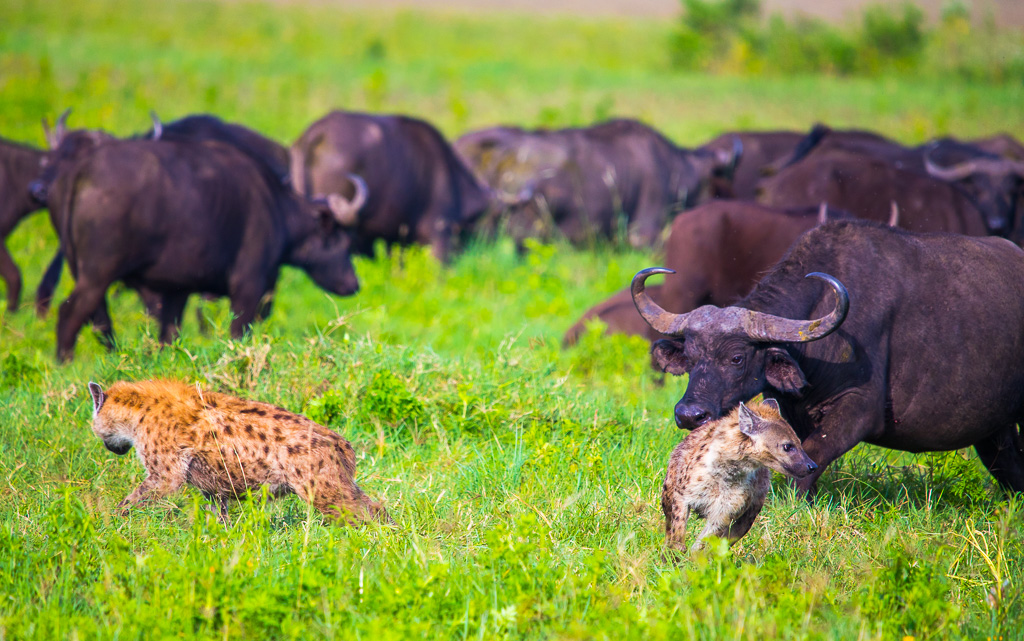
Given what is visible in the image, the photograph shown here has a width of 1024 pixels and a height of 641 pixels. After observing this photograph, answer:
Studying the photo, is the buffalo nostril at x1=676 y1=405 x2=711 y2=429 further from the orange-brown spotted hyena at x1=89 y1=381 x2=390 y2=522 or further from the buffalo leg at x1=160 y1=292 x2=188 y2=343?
the buffalo leg at x1=160 y1=292 x2=188 y2=343

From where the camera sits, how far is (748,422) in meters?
4.32

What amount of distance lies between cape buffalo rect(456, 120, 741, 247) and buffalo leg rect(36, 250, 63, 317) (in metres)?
5.96

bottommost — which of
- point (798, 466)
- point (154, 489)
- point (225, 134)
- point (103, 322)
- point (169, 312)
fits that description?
point (169, 312)

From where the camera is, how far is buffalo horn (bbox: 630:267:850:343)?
486 centimetres

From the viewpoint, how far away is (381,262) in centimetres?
1205

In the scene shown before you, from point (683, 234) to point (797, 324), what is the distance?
149 inches

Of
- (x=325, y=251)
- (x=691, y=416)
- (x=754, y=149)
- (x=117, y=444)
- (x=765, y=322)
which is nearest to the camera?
(x=691, y=416)

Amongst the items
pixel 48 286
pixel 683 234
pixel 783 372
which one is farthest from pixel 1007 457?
pixel 48 286

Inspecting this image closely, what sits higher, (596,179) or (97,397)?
(97,397)

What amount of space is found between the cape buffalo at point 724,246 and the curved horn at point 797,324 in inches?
128

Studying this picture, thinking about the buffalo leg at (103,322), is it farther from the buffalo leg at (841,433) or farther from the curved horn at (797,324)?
the buffalo leg at (841,433)

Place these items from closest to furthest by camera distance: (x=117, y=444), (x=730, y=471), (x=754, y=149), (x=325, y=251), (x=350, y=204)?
(x=730, y=471)
(x=117, y=444)
(x=325, y=251)
(x=350, y=204)
(x=754, y=149)

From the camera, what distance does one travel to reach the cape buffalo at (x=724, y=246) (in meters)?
8.34

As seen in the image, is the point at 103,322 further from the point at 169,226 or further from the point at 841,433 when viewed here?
the point at 841,433
